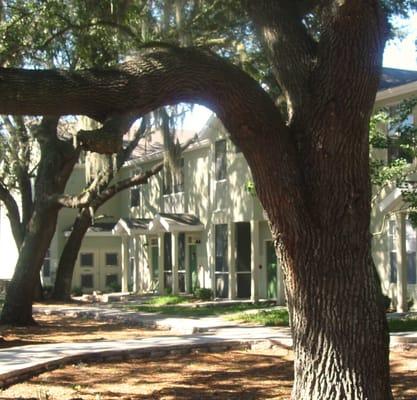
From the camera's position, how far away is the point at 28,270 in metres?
18.1

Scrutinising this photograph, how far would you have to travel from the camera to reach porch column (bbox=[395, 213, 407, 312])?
1755 cm

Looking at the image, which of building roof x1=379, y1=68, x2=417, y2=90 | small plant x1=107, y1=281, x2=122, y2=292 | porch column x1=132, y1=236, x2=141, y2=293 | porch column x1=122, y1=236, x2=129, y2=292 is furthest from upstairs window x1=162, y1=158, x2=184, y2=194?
building roof x1=379, y1=68, x2=417, y2=90

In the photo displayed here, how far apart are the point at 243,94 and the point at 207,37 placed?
34.0 feet

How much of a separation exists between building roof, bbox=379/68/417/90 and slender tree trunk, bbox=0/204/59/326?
946 cm

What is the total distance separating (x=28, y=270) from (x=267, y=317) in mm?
6212

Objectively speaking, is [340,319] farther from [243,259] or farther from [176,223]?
[176,223]

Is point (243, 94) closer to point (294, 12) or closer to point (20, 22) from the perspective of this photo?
point (294, 12)

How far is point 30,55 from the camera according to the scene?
16.2 meters

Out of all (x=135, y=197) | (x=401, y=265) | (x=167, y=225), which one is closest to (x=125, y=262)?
(x=135, y=197)

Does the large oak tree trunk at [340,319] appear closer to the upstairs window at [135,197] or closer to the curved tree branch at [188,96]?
the curved tree branch at [188,96]

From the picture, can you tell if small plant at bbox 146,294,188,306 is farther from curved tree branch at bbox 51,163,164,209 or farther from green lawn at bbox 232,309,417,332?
green lawn at bbox 232,309,417,332

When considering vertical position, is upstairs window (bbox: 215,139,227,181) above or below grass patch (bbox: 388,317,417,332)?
above

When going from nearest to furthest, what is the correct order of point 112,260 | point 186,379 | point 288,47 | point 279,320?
point 288,47
point 186,379
point 279,320
point 112,260

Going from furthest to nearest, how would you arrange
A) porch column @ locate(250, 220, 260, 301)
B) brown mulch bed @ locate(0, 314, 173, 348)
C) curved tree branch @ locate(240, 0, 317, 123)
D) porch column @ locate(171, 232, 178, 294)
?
porch column @ locate(171, 232, 178, 294) < porch column @ locate(250, 220, 260, 301) < brown mulch bed @ locate(0, 314, 173, 348) < curved tree branch @ locate(240, 0, 317, 123)
